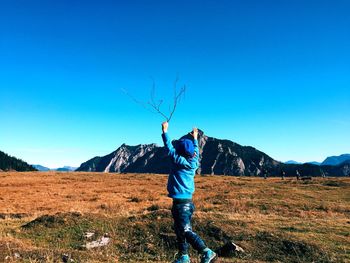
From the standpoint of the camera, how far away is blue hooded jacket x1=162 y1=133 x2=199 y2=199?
7.18 m

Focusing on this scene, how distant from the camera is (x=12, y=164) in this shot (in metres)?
179

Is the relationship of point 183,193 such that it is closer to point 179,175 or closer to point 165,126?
point 179,175

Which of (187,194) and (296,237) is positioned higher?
(187,194)

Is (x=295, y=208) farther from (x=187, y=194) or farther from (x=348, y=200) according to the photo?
(x=187, y=194)

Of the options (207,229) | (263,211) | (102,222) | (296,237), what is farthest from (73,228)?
(263,211)

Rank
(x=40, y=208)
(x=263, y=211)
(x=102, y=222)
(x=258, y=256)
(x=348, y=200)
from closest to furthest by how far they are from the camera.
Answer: (x=258, y=256), (x=102, y=222), (x=263, y=211), (x=40, y=208), (x=348, y=200)

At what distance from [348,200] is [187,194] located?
3210cm

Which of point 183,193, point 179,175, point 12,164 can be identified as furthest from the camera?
point 12,164

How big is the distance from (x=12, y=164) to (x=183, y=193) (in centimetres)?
19249

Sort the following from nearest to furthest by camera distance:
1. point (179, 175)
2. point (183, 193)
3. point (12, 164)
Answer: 1. point (183, 193)
2. point (179, 175)
3. point (12, 164)

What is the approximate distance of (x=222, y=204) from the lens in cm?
3056

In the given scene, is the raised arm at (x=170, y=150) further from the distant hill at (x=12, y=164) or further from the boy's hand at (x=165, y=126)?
the distant hill at (x=12, y=164)

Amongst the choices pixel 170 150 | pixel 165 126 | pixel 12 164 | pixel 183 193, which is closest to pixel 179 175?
pixel 183 193

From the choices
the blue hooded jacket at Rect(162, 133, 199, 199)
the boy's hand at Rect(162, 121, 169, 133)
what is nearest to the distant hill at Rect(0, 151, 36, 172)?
the blue hooded jacket at Rect(162, 133, 199, 199)
